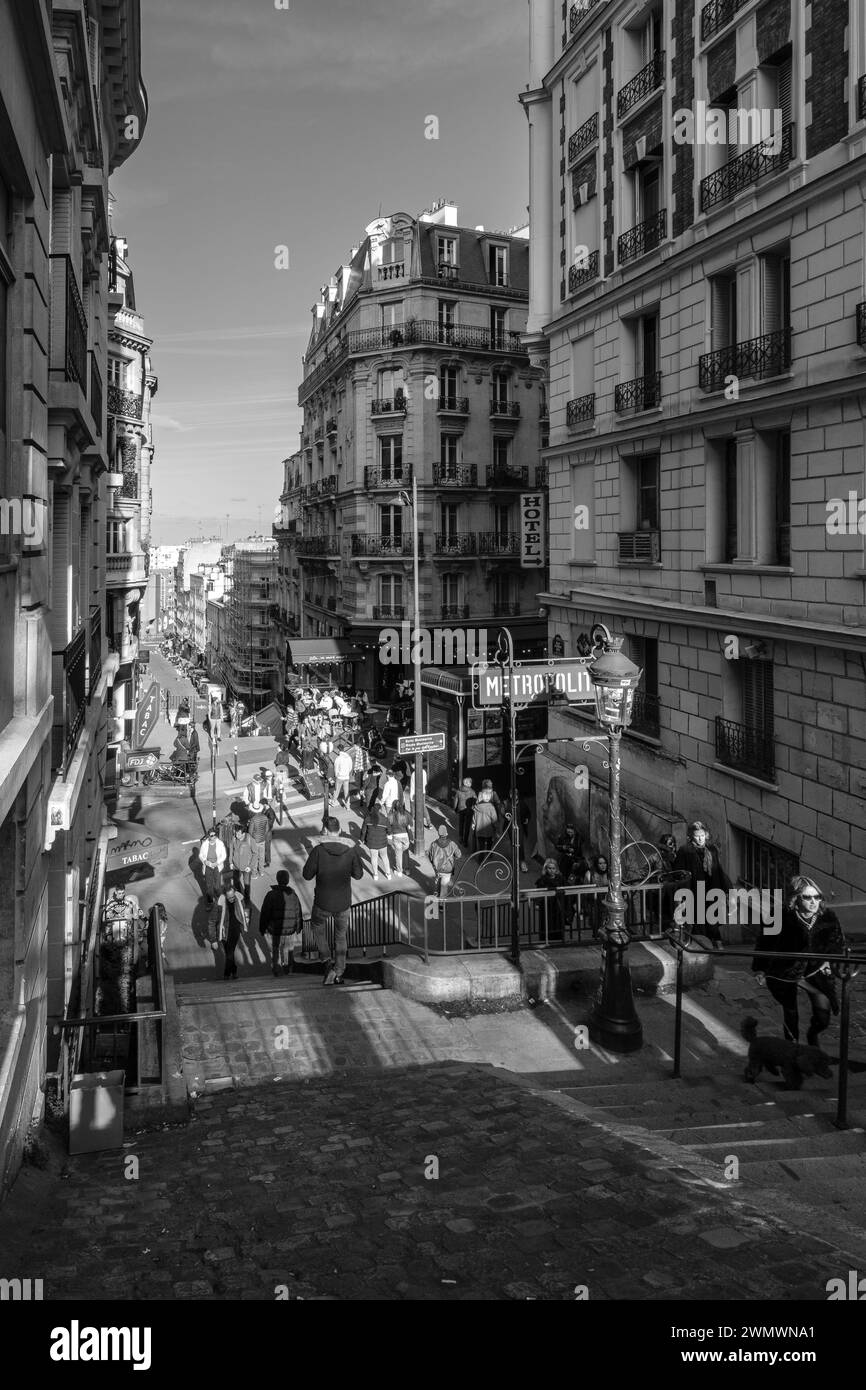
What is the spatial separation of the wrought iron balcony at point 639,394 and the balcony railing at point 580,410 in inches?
46.0

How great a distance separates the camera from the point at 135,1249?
5512 millimetres

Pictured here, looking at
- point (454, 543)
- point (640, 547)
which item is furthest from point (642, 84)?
point (454, 543)

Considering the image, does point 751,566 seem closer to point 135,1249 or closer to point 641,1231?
point 641,1231

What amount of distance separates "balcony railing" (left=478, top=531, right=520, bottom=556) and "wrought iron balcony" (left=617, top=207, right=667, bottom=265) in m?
22.2

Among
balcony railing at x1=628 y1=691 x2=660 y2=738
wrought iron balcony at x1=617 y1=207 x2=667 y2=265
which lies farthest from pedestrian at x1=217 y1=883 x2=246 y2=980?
wrought iron balcony at x1=617 y1=207 x2=667 y2=265

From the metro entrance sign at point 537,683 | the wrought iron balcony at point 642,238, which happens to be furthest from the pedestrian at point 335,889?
the wrought iron balcony at point 642,238

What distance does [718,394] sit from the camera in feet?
54.8

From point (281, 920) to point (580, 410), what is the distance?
1399 centimetres

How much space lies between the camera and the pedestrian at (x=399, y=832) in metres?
21.2

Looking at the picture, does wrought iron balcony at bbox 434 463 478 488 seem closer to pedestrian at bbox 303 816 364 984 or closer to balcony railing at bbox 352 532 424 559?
balcony railing at bbox 352 532 424 559

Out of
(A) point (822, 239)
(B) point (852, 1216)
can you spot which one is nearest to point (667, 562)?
(A) point (822, 239)

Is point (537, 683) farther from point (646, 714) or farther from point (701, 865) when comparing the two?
point (646, 714)
